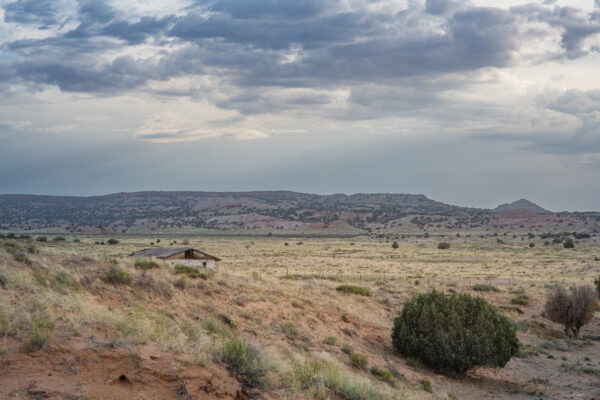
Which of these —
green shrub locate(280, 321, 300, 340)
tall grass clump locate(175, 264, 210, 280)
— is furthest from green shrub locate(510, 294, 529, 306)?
tall grass clump locate(175, 264, 210, 280)

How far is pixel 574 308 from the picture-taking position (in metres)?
28.5

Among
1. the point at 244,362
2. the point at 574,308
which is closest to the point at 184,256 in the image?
the point at 244,362

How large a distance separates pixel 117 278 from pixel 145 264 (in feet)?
12.1

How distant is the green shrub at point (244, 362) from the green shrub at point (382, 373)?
7.49m

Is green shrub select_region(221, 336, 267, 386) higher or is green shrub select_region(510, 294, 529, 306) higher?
green shrub select_region(221, 336, 267, 386)

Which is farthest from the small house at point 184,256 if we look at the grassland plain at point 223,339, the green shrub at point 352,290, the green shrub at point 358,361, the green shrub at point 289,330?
the green shrub at point 358,361

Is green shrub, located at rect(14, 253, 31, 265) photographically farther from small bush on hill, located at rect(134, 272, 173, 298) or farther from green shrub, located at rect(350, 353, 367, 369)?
green shrub, located at rect(350, 353, 367, 369)

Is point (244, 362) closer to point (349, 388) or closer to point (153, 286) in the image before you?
point (349, 388)

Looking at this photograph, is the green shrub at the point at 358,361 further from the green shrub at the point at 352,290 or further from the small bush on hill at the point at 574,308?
the small bush on hill at the point at 574,308

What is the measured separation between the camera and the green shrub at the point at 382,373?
55.9 ft

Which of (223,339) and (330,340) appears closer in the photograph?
(223,339)

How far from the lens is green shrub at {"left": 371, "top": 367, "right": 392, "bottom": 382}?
1703cm

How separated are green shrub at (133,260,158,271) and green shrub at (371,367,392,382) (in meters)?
10.5

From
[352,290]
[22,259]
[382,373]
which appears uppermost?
[22,259]
